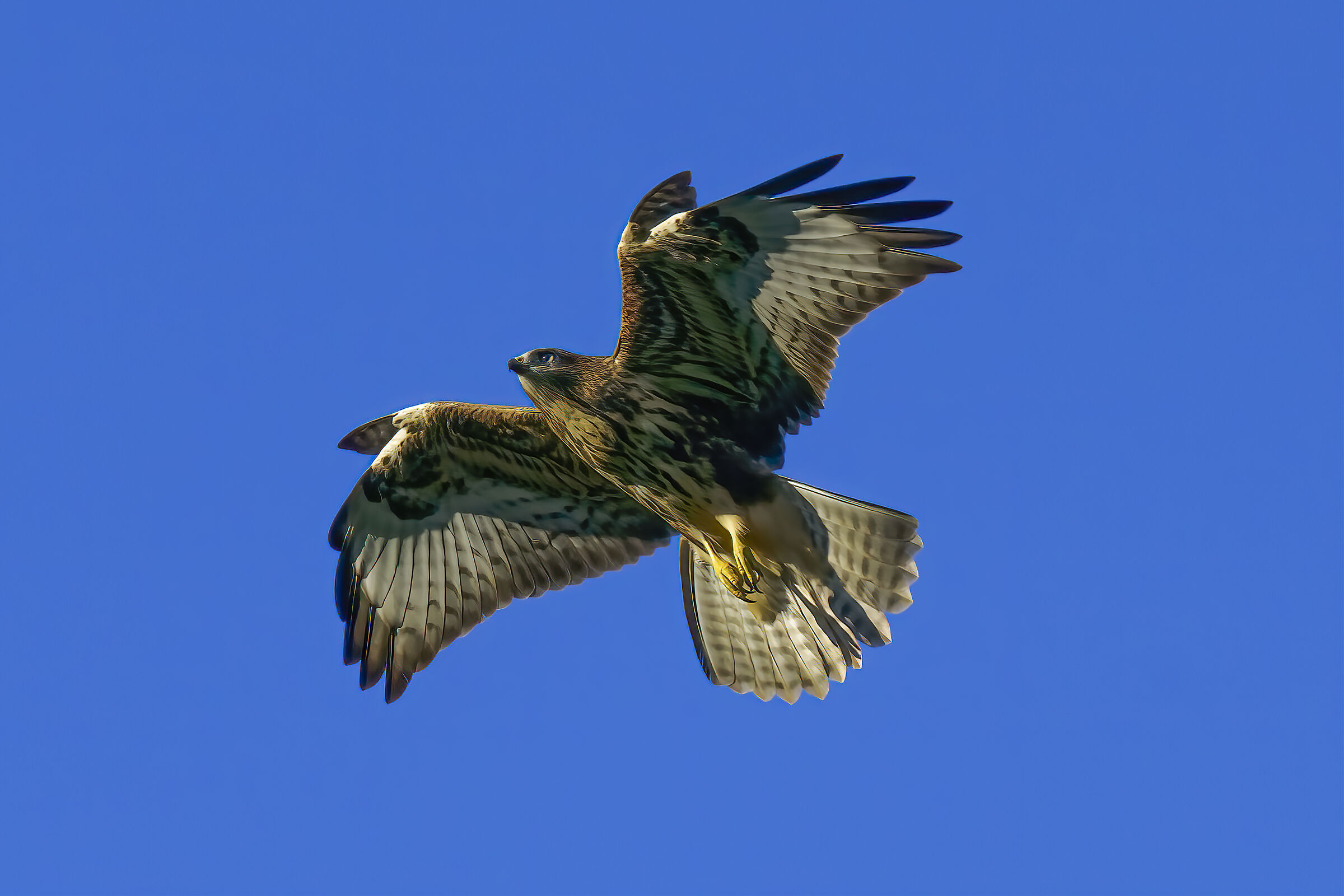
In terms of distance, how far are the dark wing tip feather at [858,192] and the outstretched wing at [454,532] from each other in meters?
2.50

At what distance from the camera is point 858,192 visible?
8.62 meters

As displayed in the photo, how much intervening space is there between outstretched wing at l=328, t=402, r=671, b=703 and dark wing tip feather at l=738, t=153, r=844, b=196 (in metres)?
2.37

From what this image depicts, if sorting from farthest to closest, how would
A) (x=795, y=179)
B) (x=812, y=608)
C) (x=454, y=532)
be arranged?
(x=454, y=532), (x=812, y=608), (x=795, y=179)

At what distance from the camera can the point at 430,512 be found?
415 inches

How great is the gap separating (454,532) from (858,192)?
3692mm

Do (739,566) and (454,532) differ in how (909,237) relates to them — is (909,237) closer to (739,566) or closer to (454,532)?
(739,566)

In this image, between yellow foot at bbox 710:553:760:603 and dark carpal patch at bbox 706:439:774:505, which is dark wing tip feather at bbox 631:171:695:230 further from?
yellow foot at bbox 710:553:760:603

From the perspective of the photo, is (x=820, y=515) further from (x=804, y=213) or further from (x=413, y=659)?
(x=413, y=659)

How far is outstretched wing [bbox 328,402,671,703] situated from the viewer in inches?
402

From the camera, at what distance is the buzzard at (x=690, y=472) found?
8914 millimetres

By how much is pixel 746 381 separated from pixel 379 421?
2.52 metres

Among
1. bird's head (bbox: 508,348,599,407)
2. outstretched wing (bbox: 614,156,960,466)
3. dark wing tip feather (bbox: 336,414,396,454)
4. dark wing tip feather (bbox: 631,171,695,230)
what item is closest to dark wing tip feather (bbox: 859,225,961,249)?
outstretched wing (bbox: 614,156,960,466)

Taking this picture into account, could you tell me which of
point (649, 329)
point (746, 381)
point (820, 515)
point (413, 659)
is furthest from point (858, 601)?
point (413, 659)

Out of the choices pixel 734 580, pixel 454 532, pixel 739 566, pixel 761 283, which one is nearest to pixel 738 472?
pixel 739 566
